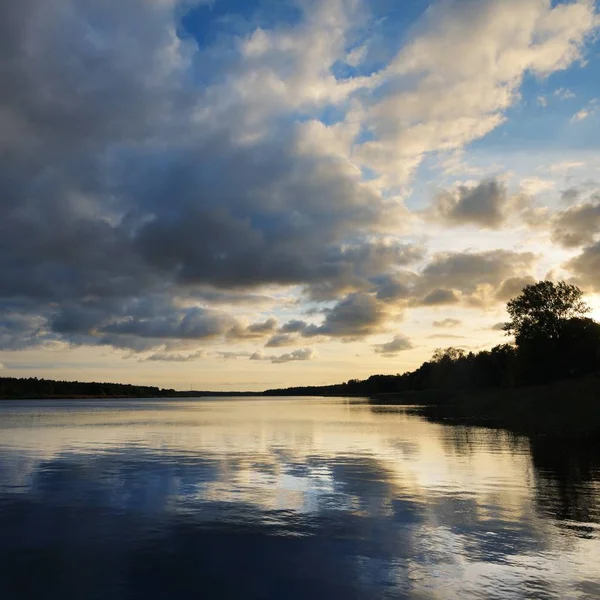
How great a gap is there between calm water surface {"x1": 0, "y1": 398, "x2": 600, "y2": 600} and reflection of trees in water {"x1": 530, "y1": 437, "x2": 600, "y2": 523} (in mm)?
113

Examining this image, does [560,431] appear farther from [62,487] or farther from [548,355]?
[548,355]

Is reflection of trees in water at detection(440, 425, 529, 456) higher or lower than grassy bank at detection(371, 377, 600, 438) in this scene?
lower

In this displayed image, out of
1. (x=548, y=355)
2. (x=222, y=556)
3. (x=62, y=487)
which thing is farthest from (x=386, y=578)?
(x=548, y=355)

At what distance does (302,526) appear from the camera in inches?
806

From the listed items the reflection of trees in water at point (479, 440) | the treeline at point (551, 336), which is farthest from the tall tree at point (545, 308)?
the reflection of trees in water at point (479, 440)

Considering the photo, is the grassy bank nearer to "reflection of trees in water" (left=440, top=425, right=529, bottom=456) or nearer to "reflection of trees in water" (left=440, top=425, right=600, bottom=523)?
"reflection of trees in water" (left=440, top=425, right=600, bottom=523)

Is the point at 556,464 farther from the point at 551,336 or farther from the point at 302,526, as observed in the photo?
the point at 551,336

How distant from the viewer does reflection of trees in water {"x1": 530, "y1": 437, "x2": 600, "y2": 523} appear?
22469mm

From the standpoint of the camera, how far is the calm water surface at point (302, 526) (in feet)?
47.7

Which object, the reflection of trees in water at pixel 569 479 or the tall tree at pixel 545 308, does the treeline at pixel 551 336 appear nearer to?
the tall tree at pixel 545 308

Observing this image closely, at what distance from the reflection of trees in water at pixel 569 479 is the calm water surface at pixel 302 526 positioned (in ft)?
0.37

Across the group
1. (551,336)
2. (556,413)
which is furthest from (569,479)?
(551,336)

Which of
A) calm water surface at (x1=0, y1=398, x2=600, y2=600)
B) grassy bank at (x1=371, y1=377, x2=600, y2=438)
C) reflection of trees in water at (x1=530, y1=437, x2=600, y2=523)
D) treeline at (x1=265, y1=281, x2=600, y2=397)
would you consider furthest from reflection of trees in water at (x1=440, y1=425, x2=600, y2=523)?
treeline at (x1=265, y1=281, x2=600, y2=397)

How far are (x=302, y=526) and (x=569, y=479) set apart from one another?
16.3 metres
